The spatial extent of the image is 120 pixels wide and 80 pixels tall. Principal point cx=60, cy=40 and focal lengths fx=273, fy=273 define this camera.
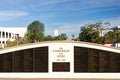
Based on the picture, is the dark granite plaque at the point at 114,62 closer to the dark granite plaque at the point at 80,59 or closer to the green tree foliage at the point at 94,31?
the dark granite plaque at the point at 80,59

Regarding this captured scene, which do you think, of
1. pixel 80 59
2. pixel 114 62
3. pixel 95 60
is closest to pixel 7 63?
pixel 80 59

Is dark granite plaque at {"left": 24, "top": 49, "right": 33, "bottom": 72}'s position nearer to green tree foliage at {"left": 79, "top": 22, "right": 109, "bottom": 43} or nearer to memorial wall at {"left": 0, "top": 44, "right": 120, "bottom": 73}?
memorial wall at {"left": 0, "top": 44, "right": 120, "bottom": 73}

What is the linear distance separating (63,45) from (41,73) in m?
3.18

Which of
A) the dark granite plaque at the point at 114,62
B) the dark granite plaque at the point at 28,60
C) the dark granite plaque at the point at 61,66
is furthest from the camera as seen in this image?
the dark granite plaque at the point at 28,60

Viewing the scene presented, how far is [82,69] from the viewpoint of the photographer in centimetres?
2409

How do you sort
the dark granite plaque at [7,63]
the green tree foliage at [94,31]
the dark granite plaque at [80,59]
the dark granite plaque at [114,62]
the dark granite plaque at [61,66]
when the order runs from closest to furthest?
the dark granite plaque at [114,62] → the dark granite plaque at [80,59] → the dark granite plaque at [61,66] → the dark granite plaque at [7,63] → the green tree foliage at [94,31]

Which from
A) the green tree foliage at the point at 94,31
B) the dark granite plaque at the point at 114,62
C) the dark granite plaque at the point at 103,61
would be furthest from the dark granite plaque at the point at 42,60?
the green tree foliage at the point at 94,31

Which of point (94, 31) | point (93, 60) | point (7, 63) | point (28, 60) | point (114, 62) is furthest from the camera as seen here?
point (94, 31)

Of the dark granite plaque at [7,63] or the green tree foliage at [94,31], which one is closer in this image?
the dark granite plaque at [7,63]

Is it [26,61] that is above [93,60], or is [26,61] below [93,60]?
below

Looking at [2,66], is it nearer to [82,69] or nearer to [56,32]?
[82,69]

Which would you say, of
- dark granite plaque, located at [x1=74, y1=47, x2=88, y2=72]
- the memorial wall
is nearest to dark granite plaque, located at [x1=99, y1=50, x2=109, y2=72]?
the memorial wall

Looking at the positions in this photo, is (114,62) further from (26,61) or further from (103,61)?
(26,61)

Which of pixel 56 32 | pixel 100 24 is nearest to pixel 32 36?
pixel 100 24
